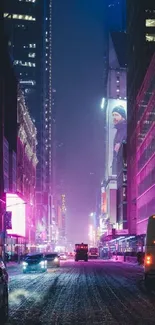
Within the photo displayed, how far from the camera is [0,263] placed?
15602 millimetres

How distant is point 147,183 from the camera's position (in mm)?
97125

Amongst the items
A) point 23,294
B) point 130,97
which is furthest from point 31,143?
point 23,294

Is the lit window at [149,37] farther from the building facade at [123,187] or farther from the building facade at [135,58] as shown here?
the building facade at [123,187]

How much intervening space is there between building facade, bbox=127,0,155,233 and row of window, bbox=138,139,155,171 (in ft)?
35.7

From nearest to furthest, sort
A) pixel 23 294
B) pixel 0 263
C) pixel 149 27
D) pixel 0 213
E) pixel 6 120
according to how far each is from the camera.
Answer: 1. pixel 0 263
2. pixel 23 294
3. pixel 0 213
4. pixel 6 120
5. pixel 149 27

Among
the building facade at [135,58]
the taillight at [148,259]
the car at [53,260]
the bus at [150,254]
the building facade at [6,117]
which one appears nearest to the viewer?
the bus at [150,254]

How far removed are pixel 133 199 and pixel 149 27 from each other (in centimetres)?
3655

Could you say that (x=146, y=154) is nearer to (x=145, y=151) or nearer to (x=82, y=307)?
(x=145, y=151)

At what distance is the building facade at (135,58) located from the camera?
118 m

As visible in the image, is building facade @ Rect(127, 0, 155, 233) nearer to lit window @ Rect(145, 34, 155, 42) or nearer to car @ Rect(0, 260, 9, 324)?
lit window @ Rect(145, 34, 155, 42)

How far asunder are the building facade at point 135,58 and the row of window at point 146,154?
35.7 feet

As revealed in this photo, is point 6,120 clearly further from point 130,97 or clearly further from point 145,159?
point 130,97

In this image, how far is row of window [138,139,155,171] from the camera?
91688mm

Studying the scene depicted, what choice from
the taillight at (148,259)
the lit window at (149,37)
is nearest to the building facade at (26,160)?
the lit window at (149,37)
